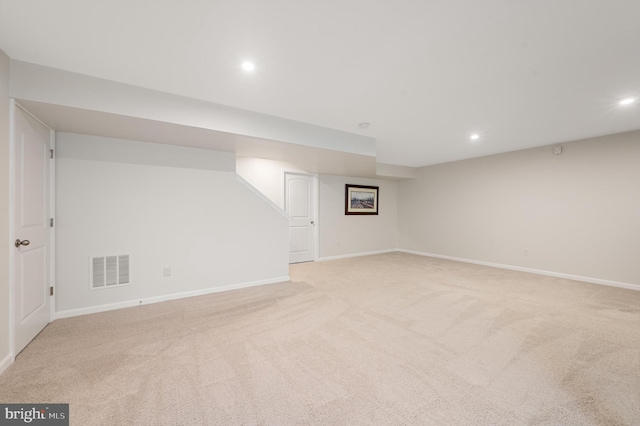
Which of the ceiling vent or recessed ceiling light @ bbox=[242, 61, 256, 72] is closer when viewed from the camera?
recessed ceiling light @ bbox=[242, 61, 256, 72]

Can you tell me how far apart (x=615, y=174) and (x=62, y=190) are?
7500 mm

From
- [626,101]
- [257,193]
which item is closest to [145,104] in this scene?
[257,193]

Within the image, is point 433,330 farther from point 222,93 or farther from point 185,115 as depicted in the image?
point 185,115

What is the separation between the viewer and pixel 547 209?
4680 millimetres

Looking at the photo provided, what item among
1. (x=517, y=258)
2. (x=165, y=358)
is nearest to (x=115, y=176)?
(x=165, y=358)

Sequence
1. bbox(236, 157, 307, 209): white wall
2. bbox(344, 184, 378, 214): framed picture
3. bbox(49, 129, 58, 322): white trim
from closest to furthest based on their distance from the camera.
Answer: bbox(49, 129, 58, 322): white trim
bbox(236, 157, 307, 209): white wall
bbox(344, 184, 378, 214): framed picture

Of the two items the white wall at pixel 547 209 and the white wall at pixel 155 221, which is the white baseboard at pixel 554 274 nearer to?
the white wall at pixel 547 209

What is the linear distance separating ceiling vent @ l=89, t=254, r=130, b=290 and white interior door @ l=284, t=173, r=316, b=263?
3108 millimetres

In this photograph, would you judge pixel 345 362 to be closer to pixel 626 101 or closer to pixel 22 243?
pixel 22 243

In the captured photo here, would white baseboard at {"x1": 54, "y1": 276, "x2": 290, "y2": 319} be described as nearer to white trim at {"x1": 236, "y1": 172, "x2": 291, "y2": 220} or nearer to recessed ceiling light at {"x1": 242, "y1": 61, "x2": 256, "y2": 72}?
white trim at {"x1": 236, "y1": 172, "x2": 291, "y2": 220}

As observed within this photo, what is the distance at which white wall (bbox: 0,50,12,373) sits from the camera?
190cm

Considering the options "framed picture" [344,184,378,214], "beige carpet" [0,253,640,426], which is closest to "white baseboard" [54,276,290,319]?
"beige carpet" [0,253,640,426]

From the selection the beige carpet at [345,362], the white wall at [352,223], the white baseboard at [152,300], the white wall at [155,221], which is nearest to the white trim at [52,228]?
the white wall at [155,221]

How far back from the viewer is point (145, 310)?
10.1 ft
